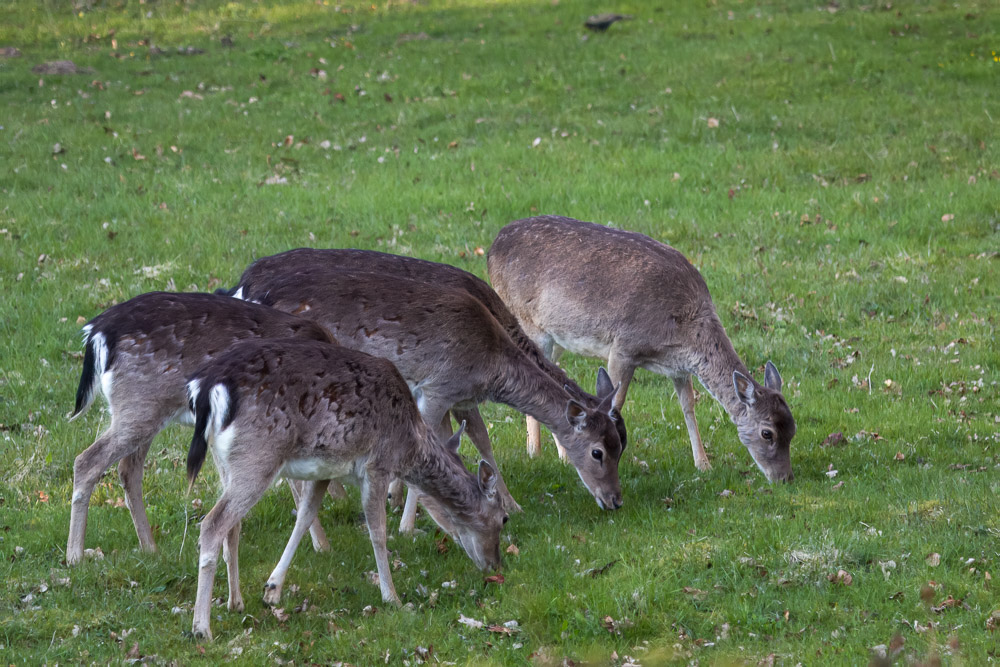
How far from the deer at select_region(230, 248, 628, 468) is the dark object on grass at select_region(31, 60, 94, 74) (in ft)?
52.7

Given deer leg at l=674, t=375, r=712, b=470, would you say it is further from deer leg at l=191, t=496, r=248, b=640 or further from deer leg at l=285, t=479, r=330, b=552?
deer leg at l=191, t=496, r=248, b=640

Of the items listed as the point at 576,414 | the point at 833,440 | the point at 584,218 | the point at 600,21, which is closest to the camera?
the point at 576,414

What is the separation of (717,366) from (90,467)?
5254mm

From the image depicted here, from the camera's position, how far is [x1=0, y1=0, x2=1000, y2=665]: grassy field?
256 inches

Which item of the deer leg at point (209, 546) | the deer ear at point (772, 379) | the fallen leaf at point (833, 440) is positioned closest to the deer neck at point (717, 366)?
the deer ear at point (772, 379)

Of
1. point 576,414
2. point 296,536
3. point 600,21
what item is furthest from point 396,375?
point 600,21

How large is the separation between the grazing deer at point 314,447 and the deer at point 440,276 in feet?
4.87

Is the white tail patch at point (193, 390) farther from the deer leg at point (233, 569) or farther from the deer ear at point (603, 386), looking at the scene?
the deer ear at point (603, 386)

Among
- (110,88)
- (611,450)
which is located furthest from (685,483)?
(110,88)

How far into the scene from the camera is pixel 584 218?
1530cm

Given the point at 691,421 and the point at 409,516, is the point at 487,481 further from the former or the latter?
the point at 691,421

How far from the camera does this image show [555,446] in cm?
1027

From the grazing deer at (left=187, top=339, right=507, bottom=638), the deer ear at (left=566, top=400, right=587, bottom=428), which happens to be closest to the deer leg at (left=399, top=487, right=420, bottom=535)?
the grazing deer at (left=187, top=339, right=507, bottom=638)

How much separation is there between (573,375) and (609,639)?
217 inches
